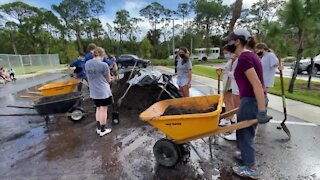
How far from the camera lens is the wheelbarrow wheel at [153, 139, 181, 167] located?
3853 mm

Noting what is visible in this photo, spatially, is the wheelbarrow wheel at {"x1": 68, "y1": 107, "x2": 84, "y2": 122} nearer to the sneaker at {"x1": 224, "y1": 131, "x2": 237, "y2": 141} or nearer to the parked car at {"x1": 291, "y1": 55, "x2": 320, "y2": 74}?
the sneaker at {"x1": 224, "y1": 131, "x2": 237, "y2": 141}

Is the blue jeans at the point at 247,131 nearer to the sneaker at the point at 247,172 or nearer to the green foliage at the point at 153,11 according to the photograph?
the sneaker at the point at 247,172

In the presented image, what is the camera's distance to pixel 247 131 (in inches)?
139

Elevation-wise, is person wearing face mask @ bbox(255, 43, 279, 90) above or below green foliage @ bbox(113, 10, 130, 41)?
below

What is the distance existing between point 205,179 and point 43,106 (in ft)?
13.6

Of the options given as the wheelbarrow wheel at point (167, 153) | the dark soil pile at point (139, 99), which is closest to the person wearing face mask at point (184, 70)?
the dark soil pile at point (139, 99)

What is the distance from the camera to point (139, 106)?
25.1 ft

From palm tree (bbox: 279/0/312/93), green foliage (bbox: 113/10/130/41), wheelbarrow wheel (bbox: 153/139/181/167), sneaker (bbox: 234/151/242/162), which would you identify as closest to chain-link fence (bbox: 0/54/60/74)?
green foliage (bbox: 113/10/130/41)

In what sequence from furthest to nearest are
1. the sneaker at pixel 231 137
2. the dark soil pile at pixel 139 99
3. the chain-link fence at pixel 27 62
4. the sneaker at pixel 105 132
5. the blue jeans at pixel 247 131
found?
the chain-link fence at pixel 27 62
the dark soil pile at pixel 139 99
the sneaker at pixel 105 132
the sneaker at pixel 231 137
the blue jeans at pixel 247 131

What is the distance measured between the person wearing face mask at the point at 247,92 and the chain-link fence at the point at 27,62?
26574 mm

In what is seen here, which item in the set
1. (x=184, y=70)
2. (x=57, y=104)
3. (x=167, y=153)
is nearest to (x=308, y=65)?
(x=184, y=70)

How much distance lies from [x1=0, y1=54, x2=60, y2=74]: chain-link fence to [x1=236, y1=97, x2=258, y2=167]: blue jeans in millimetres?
26577

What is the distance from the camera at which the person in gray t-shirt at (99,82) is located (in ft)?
17.2

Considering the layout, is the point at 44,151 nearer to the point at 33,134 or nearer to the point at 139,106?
the point at 33,134
